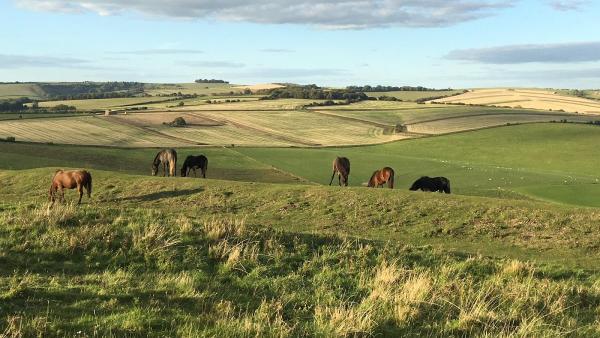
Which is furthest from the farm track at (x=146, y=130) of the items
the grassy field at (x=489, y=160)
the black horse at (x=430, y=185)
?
the black horse at (x=430, y=185)

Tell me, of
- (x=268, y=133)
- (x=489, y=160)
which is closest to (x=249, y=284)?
(x=489, y=160)

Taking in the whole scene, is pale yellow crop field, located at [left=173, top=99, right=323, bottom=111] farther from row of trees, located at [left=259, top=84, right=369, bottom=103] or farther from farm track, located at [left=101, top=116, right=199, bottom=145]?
farm track, located at [left=101, top=116, right=199, bottom=145]

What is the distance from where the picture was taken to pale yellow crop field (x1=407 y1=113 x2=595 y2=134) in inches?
3560

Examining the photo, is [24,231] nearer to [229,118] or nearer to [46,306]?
[46,306]

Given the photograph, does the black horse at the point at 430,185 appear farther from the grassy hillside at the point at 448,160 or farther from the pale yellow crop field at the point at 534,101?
the pale yellow crop field at the point at 534,101

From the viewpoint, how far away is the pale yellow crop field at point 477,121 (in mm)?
90431

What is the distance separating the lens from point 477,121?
96312 mm

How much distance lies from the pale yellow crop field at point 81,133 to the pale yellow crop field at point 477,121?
1719 inches

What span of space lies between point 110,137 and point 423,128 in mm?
52072

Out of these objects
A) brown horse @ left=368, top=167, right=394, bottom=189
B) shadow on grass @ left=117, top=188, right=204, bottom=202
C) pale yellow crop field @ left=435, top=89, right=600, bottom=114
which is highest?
pale yellow crop field @ left=435, top=89, right=600, bottom=114

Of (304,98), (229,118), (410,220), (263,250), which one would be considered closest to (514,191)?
(410,220)

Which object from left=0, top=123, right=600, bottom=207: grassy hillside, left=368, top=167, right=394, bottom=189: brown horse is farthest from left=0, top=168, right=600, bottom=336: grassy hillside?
left=0, top=123, right=600, bottom=207: grassy hillside

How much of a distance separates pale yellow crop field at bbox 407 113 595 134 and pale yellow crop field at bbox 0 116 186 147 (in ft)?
143

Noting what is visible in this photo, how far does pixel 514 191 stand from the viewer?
41.4 meters
